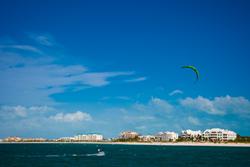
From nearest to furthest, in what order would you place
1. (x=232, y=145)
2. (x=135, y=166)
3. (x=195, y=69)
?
(x=195, y=69) < (x=135, y=166) < (x=232, y=145)

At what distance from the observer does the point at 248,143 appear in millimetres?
195250

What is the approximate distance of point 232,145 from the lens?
638 feet

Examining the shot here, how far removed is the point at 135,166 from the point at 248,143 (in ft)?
485

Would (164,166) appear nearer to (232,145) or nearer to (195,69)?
(195,69)

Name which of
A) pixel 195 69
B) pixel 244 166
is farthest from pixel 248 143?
pixel 195 69

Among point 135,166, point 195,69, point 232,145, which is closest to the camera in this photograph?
point 195,69

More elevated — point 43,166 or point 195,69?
point 195,69

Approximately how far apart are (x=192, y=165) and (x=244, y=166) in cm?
817

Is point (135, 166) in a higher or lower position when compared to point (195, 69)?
lower

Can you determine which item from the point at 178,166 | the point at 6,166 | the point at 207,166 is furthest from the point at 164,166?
the point at 6,166

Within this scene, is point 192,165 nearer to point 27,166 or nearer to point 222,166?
point 222,166

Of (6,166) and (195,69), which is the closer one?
(195,69)

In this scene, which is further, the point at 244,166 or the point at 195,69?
the point at 244,166

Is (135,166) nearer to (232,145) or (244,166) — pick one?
(244,166)
